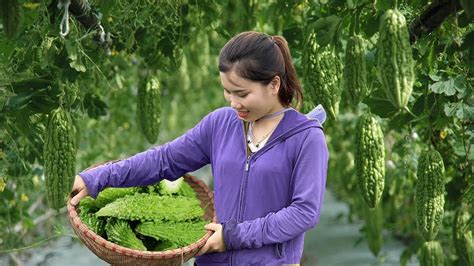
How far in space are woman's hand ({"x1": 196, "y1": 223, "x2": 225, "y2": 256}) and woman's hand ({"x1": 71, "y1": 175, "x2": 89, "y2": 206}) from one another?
52 centimetres

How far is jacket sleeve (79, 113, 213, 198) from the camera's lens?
3.50 metres

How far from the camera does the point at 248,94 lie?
124 inches

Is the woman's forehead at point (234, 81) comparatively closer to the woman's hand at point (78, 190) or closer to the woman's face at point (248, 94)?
the woman's face at point (248, 94)

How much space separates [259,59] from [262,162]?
0.35 m


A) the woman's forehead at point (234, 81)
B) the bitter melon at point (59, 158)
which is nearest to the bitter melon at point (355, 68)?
the woman's forehead at point (234, 81)

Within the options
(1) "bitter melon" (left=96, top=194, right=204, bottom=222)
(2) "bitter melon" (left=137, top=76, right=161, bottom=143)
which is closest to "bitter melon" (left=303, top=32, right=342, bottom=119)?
(1) "bitter melon" (left=96, top=194, right=204, bottom=222)

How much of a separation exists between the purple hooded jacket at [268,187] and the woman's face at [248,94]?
0.11 m

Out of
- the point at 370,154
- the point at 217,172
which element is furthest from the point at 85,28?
the point at 370,154

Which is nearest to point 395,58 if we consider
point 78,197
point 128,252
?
point 128,252

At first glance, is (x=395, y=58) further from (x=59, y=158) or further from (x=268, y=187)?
(x=59, y=158)

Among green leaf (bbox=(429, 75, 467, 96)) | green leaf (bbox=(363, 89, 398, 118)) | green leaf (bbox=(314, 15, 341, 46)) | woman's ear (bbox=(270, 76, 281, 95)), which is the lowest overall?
green leaf (bbox=(363, 89, 398, 118))

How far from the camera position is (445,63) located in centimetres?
372

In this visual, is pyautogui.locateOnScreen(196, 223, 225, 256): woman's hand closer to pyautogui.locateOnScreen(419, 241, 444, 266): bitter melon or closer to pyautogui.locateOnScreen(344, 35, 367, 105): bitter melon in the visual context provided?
pyautogui.locateOnScreen(344, 35, 367, 105): bitter melon

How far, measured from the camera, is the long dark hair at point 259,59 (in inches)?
123
